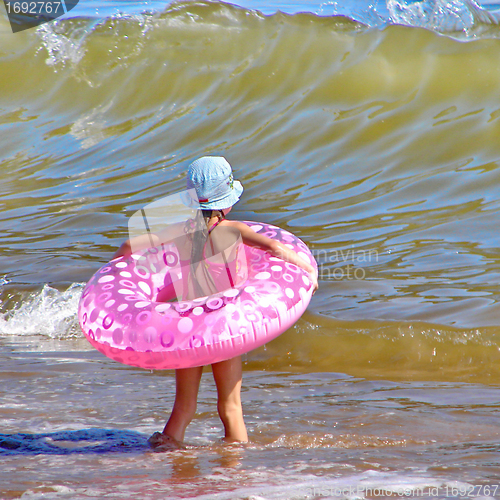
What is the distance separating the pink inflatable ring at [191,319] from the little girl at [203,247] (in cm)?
14

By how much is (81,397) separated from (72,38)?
11847 millimetres

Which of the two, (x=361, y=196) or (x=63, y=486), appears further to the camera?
(x=361, y=196)

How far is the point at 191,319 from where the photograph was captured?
268 centimetres

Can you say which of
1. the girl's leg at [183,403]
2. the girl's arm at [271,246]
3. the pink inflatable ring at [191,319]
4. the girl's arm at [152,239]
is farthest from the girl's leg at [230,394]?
the girl's arm at [152,239]

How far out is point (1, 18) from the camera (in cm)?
1516

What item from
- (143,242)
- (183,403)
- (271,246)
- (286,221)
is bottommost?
(183,403)

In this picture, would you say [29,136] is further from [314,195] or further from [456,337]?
[456,337]

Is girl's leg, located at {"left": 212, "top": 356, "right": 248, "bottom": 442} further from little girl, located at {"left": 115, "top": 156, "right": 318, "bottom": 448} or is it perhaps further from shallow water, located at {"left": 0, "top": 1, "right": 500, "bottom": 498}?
shallow water, located at {"left": 0, "top": 1, "right": 500, "bottom": 498}

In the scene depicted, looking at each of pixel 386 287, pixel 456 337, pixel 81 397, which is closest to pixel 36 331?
pixel 81 397

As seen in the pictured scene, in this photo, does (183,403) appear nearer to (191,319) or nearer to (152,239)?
(191,319)

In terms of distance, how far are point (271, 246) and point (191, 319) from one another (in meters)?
0.50

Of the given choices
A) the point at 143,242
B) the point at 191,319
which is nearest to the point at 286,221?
the point at 143,242

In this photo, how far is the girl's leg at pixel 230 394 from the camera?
2936 mm

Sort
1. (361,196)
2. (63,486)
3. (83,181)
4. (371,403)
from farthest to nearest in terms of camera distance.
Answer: (83,181) < (361,196) < (371,403) < (63,486)
